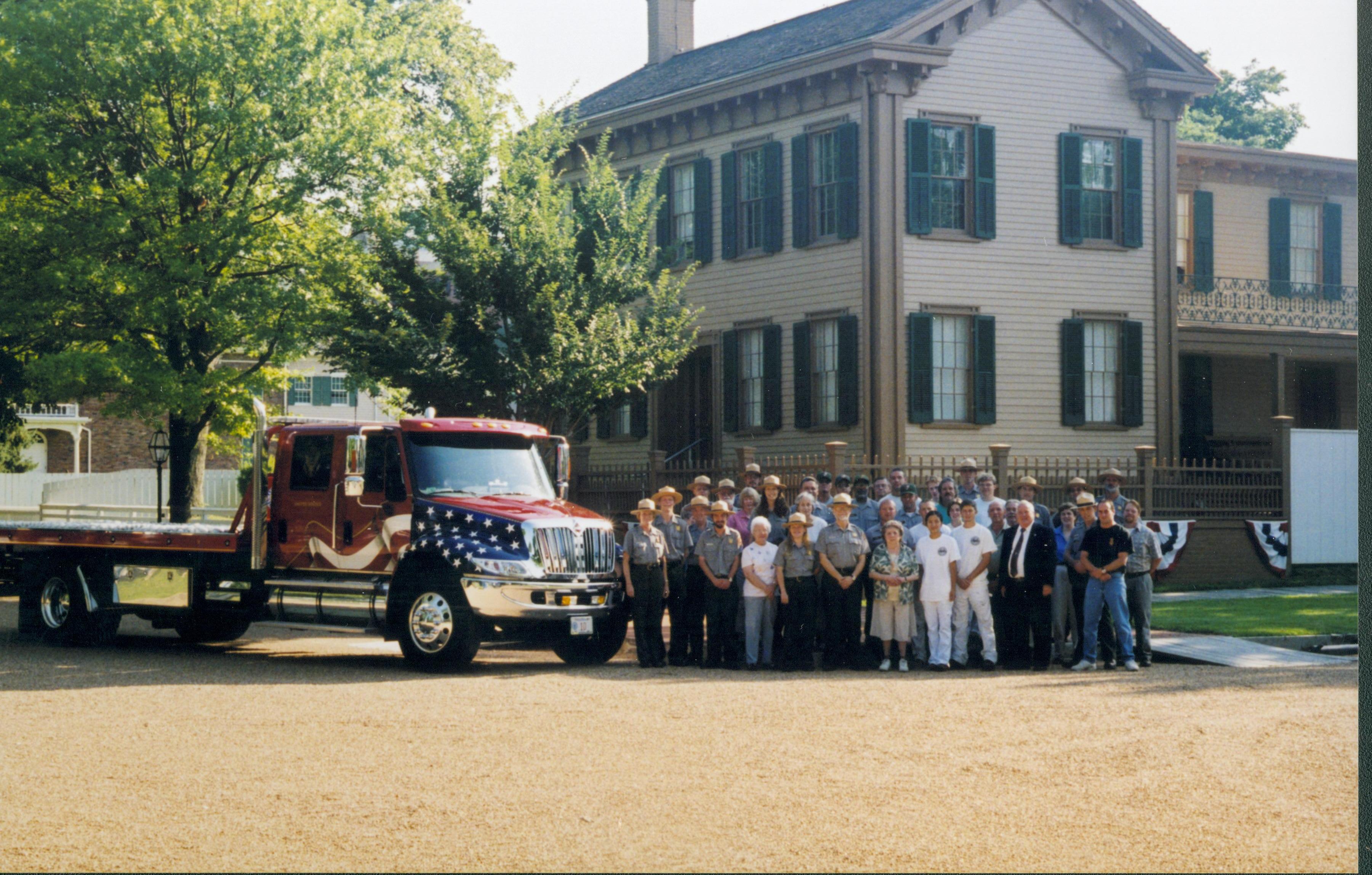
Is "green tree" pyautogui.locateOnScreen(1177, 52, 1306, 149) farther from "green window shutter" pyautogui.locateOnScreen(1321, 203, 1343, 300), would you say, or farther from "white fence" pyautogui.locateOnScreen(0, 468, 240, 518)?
"white fence" pyautogui.locateOnScreen(0, 468, 240, 518)

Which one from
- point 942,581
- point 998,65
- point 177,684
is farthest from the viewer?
point 998,65

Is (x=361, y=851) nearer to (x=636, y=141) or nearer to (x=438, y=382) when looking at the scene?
(x=438, y=382)

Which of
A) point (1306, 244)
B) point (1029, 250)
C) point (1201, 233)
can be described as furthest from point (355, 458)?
point (1306, 244)

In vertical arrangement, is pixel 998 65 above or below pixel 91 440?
above

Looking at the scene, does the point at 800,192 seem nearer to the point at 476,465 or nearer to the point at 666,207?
the point at 666,207

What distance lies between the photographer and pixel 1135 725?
453 inches

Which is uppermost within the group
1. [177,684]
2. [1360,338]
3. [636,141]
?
[636,141]

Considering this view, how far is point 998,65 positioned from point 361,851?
22.0 metres

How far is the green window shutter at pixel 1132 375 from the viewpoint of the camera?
2767 cm

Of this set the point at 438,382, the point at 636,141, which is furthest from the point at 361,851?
the point at 636,141

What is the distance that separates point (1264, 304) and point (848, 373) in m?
9.42

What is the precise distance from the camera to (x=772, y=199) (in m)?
27.8

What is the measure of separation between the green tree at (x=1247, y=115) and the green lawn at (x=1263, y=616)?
2888 cm

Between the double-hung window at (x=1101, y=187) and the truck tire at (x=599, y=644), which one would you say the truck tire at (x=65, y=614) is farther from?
the double-hung window at (x=1101, y=187)
